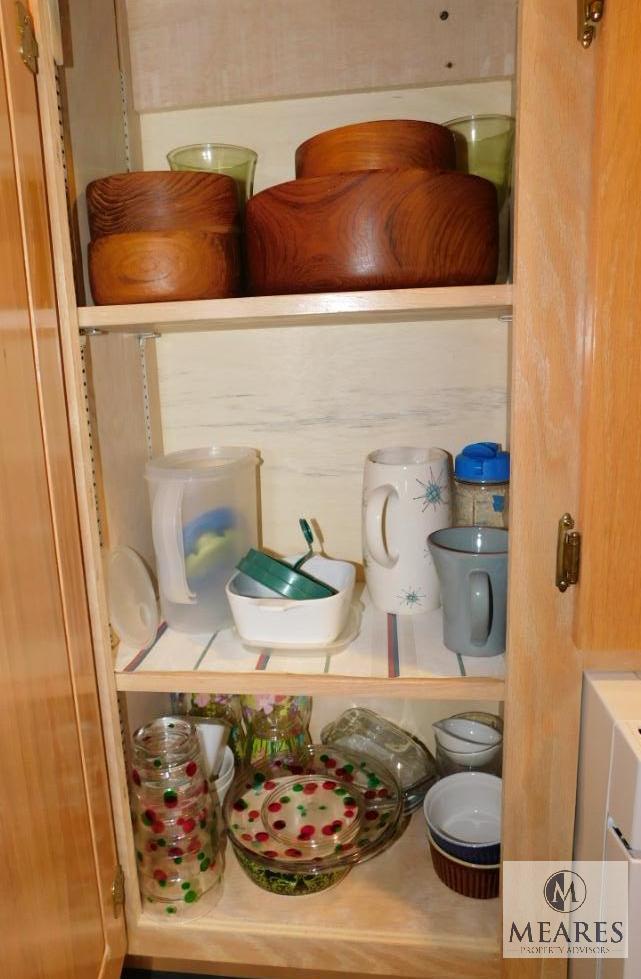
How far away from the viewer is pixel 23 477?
619mm

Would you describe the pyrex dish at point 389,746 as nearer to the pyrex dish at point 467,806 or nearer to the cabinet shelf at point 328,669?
the pyrex dish at point 467,806

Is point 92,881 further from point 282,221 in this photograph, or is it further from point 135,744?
point 282,221

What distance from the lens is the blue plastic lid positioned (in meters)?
0.92

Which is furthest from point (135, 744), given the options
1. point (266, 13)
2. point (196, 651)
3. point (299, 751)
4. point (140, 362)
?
point (266, 13)

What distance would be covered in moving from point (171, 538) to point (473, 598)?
1.21 ft

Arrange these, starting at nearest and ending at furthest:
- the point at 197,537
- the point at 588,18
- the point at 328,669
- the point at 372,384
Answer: the point at 588,18 < the point at 328,669 < the point at 197,537 < the point at 372,384

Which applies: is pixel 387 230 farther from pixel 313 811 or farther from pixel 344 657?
pixel 313 811

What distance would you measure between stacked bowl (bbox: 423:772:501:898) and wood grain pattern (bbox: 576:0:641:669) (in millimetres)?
352

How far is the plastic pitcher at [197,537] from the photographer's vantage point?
2.92 feet

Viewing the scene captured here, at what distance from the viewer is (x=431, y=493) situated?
3.04 ft

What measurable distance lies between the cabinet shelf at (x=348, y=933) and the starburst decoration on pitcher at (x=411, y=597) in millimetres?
352

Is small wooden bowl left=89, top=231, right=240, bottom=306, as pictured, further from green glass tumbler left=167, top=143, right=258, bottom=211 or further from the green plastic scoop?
the green plastic scoop

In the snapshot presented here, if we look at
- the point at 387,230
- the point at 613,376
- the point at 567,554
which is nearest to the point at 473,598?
the point at 567,554

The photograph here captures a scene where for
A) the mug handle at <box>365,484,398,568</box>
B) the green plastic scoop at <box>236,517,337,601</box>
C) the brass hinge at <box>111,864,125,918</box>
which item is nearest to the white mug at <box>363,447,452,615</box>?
the mug handle at <box>365,484,398,568</box>
